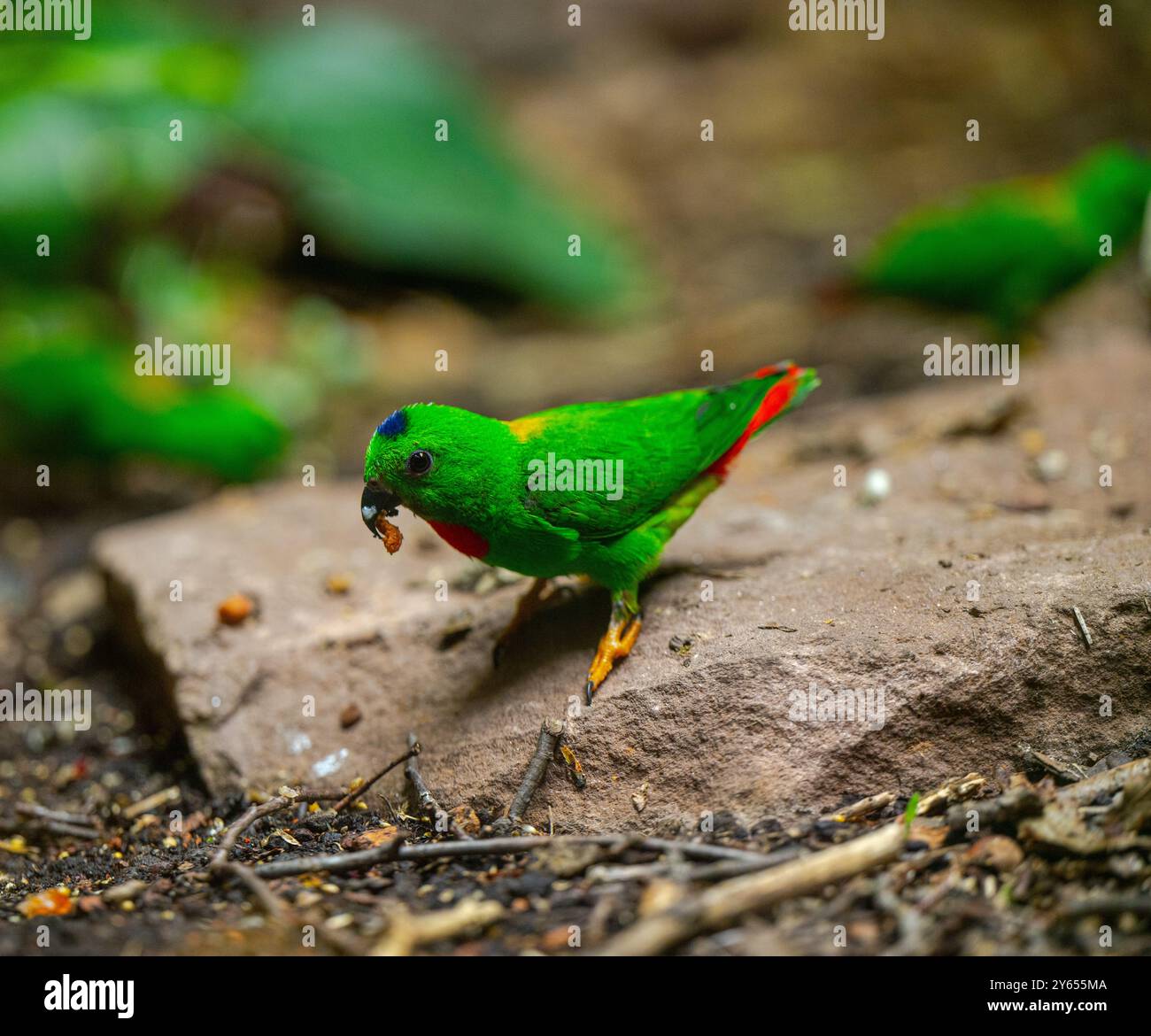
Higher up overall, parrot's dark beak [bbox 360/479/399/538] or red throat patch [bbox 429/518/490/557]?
parrot's dark beak [bbox 360/479/399/538]

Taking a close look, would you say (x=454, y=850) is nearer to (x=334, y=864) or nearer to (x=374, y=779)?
(x=334, y=864)

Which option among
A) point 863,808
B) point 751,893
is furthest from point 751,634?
point 751,893

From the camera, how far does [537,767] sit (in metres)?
3.08

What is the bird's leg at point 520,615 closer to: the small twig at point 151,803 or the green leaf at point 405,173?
the small twig at point 151,803

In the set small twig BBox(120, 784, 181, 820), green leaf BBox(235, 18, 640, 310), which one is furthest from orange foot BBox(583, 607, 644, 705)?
green leaf BBox(235, 18, 640, 310)

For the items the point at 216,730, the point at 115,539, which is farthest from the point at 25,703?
the point at 216,730

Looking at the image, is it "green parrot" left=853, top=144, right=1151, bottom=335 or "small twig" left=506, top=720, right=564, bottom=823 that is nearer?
"small twig" left=506, top=720, right=564, bottom=823

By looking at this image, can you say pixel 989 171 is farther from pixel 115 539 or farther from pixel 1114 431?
pixel 115 539

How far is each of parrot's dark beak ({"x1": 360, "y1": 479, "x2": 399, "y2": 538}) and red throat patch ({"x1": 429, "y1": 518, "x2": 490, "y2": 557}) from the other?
13 cm

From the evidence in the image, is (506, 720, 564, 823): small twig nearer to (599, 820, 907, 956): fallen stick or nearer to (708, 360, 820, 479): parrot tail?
(599, 820, 907, 956): fallen stick

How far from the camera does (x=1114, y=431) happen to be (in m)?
4.74

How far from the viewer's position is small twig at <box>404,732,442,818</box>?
3107mm
